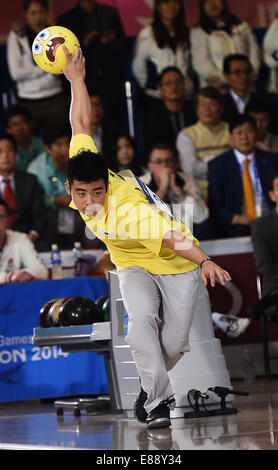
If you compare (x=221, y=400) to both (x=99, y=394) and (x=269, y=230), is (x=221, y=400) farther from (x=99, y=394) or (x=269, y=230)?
(x=269, y=230)

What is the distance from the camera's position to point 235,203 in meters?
9.09

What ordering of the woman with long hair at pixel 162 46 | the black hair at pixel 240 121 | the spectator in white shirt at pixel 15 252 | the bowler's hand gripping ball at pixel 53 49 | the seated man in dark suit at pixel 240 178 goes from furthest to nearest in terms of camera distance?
the woman with long hair at pixel 162 46 < the black hair at pixel 240 121 < the seated man in dark suit at pixel 240 178 < the spectator in white shirt at pixel 15 252 < the bowler's hand gripping ball at pixel 53 49

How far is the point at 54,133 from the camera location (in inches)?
370

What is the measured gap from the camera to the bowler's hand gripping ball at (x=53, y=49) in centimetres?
485

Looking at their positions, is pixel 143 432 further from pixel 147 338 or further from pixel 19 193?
pixel 19 193

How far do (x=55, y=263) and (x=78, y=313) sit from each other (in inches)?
77.5

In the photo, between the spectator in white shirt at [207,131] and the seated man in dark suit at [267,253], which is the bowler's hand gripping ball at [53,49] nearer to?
the seated man in dark suit at [267,253]

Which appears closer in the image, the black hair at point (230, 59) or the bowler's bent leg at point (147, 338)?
the bowler's bent leg at point (147, 338)

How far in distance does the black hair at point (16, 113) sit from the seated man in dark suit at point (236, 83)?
238 cm

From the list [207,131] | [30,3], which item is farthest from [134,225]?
[30,3]

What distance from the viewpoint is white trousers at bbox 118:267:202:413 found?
4438 mm

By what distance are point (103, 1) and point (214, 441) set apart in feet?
27.4

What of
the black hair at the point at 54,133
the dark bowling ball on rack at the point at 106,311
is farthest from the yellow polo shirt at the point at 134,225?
the black hair at the point at 54,133

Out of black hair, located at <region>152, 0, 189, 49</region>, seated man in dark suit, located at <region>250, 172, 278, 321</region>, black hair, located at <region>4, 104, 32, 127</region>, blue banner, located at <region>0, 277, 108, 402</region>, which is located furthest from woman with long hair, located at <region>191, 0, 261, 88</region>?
blue banner, located at <region>0, 277, 108, 402</region>
